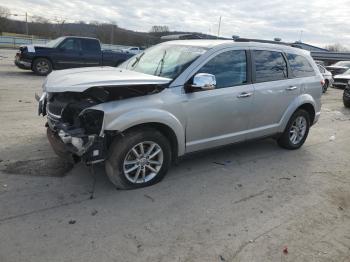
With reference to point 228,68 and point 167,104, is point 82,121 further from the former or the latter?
point 228,68

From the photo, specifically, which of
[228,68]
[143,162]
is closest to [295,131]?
[228,68]

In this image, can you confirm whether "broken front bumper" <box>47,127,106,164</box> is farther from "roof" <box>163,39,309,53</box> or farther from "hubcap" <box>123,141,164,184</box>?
"roof" <box>163,39,309,53</box>

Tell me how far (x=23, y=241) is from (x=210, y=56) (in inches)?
124

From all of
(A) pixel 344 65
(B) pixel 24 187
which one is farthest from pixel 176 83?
(A) pixel 344 65

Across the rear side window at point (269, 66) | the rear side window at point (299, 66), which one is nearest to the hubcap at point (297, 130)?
the rear side window at point (299, 66)

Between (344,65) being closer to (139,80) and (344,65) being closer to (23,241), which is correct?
(139,80)

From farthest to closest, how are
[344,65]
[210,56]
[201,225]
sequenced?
[344,65] < [210,56] < [201,225]

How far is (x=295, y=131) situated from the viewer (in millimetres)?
6594

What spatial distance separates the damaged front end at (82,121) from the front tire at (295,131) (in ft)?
9.48

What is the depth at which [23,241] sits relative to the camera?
130 inches

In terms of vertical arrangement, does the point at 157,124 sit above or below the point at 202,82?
→ below

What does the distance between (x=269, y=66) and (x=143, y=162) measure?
270cm

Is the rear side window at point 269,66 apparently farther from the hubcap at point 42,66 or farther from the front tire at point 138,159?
the hubcap at point 42,66

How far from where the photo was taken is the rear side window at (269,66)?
558 cm
